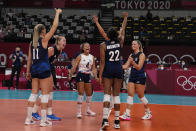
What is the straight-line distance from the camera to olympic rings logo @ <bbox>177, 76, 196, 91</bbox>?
1558cm

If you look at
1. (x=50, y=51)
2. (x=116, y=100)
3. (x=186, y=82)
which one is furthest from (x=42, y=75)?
(x=186, y=82)

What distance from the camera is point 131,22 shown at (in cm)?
2586

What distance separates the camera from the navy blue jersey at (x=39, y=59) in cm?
732

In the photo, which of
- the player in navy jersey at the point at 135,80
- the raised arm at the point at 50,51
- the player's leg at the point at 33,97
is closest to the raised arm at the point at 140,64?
the player in navy jersey at the point at 135,80

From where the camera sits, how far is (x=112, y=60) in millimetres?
7410

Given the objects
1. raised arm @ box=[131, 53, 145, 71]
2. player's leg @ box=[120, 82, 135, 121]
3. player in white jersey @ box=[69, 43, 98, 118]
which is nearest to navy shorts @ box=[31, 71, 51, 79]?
player in white jersey @ box=[69, 43, 98, 118]

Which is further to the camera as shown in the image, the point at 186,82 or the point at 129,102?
the point at 186,82

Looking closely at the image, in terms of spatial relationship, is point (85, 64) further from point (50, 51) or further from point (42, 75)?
point (42, 75)

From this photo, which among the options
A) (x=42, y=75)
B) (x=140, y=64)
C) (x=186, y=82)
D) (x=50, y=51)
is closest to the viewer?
(x=42, y=75)

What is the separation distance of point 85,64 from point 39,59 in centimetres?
177

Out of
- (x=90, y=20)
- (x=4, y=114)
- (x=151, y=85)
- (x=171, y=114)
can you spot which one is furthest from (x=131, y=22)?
(x=4, y=114)

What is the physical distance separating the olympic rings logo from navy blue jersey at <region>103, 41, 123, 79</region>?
350 inches

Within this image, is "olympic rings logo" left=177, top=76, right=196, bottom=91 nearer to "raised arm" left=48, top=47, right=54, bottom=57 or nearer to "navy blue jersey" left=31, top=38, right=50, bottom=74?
"raised arm" left=48, top=47, right=54, bottom=57

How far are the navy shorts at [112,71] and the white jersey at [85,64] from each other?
143 centimetres
